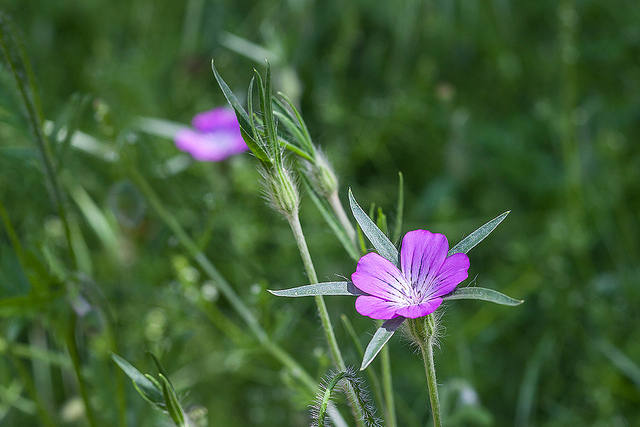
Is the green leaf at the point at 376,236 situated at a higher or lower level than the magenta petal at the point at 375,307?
higher

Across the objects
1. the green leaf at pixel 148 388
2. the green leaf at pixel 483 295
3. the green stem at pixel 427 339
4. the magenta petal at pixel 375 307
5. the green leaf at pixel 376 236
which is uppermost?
the green leaf at pixel 376 236

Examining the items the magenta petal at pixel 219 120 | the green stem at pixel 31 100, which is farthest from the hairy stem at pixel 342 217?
the magenta petal at pixel 219 120

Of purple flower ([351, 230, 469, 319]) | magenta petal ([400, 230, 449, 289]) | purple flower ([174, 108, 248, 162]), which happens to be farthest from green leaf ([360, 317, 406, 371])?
purple flower ([174, 108, 248, 162])

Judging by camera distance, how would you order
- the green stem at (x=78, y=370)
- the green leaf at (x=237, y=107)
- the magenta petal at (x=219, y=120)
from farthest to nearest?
the magenta petal at (x=219, y=120) < the green stem at (x=78, y=370) < the green leaf at (x=237, y=107)

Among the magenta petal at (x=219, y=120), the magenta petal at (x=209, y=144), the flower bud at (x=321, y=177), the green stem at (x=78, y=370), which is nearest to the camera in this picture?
the flower bud at (x=321, y=177)

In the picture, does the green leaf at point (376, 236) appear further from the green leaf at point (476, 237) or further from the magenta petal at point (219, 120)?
the magenta petal at point (219, 120)

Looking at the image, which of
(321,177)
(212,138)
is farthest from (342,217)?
(212,138)

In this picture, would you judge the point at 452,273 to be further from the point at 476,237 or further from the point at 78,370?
the point at 78,370
